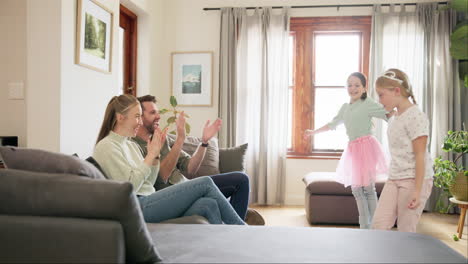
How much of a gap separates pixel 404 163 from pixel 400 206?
0.22 metres

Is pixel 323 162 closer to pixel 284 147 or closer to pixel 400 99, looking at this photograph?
pixel 284 147

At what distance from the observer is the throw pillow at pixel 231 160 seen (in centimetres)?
371

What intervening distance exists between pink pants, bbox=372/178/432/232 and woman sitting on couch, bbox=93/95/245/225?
0.75m

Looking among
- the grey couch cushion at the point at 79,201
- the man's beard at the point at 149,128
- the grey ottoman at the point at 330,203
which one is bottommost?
the grey ottoman at the point at 330,203

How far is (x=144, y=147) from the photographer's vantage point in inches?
107

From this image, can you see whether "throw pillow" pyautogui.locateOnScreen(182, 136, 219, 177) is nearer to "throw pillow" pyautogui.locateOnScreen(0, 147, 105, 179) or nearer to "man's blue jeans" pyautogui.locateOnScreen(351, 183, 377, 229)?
"man's blue jeans" pyautogui.locateOnScreen(351, 183, 377, 229)

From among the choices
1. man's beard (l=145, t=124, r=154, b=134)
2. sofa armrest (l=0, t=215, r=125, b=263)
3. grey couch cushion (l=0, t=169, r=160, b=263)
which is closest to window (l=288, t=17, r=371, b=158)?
man's beard (l=145, t=124, r=154, b=134)

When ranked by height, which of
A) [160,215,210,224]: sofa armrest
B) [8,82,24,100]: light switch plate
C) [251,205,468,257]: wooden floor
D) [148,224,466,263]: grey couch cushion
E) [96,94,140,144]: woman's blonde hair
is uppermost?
[8,82,24,100]: light switch plate

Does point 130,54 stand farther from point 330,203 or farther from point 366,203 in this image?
point 366,203

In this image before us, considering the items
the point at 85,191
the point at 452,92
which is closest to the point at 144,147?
the point at 85,191

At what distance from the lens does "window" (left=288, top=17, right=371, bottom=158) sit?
521 cm

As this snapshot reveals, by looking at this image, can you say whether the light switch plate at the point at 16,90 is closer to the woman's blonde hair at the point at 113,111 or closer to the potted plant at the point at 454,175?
the woman's blonde hair at the point at 113,111

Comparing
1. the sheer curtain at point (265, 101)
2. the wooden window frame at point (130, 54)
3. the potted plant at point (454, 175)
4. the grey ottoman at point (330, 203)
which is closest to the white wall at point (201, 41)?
the sheer curtain at point (265, 101)

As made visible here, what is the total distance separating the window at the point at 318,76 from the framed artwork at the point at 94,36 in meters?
2.45
